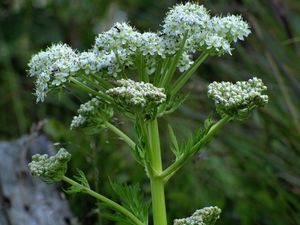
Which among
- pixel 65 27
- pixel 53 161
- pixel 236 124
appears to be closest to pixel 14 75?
pixel 65 27

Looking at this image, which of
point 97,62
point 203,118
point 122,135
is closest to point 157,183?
point 122,135

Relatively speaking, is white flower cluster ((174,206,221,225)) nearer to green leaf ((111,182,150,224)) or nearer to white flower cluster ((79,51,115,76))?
green leaf ((111,182,150,224))

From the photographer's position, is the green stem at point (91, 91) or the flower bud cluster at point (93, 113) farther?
the flower bud cluster at point (93, 113)

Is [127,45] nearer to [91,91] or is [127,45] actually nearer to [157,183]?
[91,91]

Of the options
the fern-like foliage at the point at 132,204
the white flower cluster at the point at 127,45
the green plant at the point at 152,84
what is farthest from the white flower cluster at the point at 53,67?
the fern-like foliage at the point at 132,204

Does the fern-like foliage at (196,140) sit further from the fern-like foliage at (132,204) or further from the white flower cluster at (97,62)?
the white flower cluster at (97,62)
